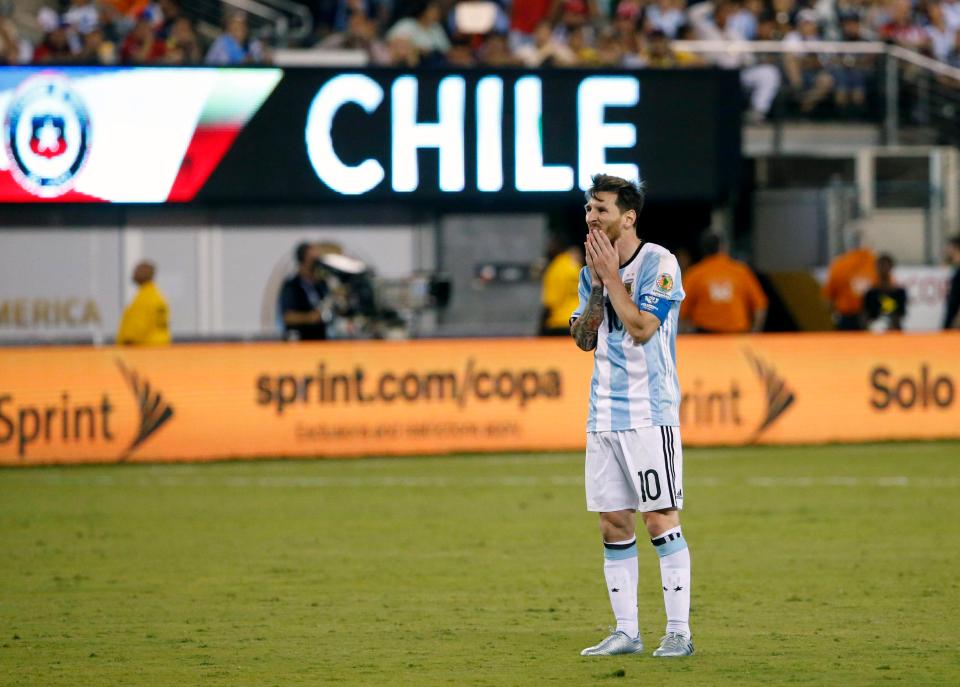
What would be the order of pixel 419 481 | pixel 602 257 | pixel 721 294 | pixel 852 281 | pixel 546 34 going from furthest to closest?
pixel 546 34
pixel 852 281
pixel 721 294
pixel 419 481
pixel 602 257

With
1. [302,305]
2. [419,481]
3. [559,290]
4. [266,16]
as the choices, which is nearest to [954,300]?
[559,290]

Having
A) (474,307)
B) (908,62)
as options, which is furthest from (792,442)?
(908,62)

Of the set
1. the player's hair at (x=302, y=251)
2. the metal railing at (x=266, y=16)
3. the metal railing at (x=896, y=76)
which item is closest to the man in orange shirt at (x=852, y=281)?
the metal railing at (x=896, y=76)

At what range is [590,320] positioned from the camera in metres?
7.02

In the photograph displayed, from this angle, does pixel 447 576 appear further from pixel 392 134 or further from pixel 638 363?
pixel 392 134

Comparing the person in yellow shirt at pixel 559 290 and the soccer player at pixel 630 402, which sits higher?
the person in yellow shirt at pixel 559 290

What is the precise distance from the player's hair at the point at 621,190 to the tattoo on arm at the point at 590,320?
1.16ft

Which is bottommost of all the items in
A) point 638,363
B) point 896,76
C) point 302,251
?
point 638,363

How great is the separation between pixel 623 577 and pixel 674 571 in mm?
233

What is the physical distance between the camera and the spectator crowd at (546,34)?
21.1 m

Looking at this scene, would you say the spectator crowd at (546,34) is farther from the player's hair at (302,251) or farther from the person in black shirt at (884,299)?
the person in black shirt at (884,299)

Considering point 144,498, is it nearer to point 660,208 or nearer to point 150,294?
point 150,294

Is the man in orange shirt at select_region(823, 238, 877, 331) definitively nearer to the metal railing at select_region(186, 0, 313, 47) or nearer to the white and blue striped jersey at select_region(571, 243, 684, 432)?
the metal railing at select_region(186, 0, 313, 47)

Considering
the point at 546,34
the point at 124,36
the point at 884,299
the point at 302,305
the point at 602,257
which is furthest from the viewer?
the point at 546,34
